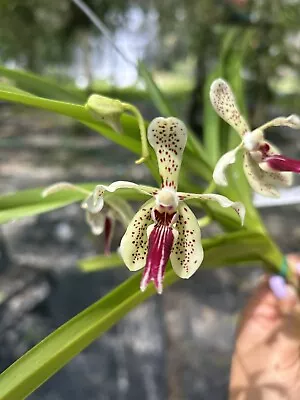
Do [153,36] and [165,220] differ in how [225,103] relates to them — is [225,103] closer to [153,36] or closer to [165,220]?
[165,220]

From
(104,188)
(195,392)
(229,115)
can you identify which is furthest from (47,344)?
(195,392)

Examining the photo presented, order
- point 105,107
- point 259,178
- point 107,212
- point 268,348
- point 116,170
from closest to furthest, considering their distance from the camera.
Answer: point 105,107 < point 259,178 < point 107,212 < point 268,348 < point 116,170

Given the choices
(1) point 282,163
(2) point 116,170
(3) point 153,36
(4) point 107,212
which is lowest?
(2) point 116,170

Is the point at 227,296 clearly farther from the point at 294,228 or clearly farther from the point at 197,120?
the point at 197,120

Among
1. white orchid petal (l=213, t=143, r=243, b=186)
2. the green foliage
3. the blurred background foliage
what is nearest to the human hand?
the green foliage

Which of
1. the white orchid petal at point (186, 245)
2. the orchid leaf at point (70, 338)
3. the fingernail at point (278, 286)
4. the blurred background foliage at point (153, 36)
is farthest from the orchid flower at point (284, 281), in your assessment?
the blurred background foliage at point (153, 36)

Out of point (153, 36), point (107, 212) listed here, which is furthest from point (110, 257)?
point (153, 36)
